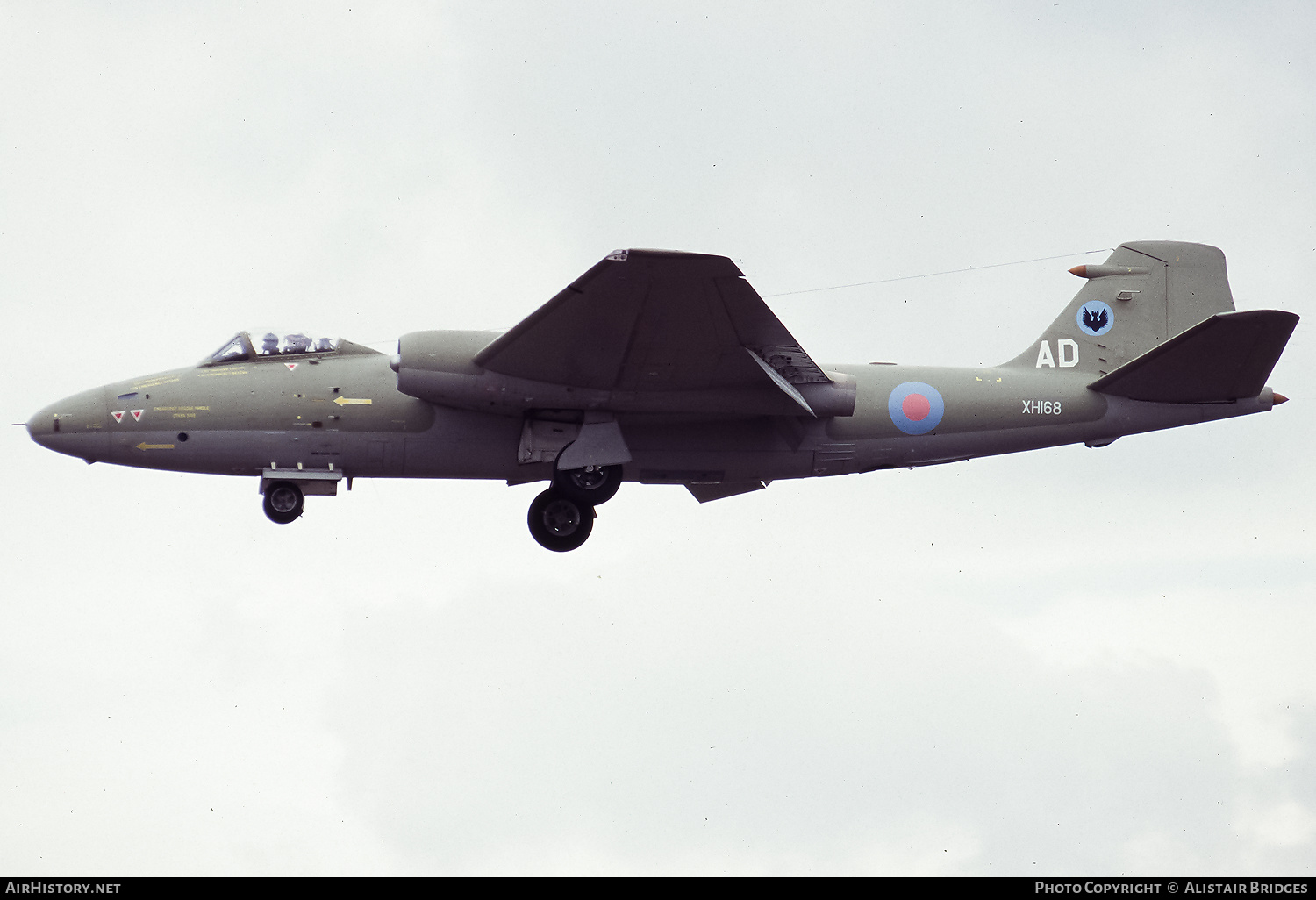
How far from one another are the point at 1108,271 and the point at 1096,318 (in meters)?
1.05

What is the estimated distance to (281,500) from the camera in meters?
20.2

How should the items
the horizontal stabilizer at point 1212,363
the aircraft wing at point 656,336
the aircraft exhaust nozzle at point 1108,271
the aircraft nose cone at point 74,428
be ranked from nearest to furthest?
the aircraft wing at point 656,336 → the aircraft nose cone at point 74,428 → the horizontal stabilizer at point 1212,363 → the aircraft exhaust nozzle at point 1108,271

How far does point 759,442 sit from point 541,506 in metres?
3.35

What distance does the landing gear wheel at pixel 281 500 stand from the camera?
20219 mm

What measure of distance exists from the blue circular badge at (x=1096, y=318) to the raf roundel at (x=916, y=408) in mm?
3746

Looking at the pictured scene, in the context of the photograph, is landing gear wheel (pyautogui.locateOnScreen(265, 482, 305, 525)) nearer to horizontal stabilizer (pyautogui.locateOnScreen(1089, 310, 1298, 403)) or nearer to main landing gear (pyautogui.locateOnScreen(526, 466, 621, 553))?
main landing gear (pyautogui.locateOnScreen(526, 466, 621, 553))

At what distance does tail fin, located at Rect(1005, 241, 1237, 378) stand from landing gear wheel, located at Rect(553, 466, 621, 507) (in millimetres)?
7883

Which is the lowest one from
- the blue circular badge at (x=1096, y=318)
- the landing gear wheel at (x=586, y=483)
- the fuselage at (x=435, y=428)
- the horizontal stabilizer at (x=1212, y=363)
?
the landing gear wheel at (x=586, y=483)

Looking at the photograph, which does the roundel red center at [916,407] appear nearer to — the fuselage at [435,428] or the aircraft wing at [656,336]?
the fuselage at [435,428]

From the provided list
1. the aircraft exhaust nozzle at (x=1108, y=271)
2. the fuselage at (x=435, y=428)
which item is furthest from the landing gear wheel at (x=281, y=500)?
the aircraft exhaust nozzle at (x=1108, y=271)

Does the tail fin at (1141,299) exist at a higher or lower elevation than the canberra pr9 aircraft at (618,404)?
higher

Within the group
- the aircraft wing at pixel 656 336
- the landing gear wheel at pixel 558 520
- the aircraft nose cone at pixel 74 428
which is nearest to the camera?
the aircraft wing at pixel 656 336
